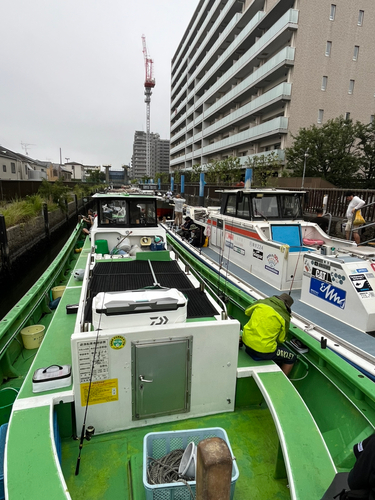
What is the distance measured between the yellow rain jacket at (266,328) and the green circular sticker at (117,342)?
1409 millimetres

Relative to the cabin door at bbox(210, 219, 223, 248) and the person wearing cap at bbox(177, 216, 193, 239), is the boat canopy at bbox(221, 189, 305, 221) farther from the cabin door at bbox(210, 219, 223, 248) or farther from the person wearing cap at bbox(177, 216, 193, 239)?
the person wearing cap at bbox(177, 216, 193, 239)

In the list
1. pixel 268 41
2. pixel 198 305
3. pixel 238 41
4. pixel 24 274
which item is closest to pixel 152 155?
pixel 238 41

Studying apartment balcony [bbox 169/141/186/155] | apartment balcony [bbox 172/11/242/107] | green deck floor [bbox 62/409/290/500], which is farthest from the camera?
apartment balcony [bbox 169/141/186/155]

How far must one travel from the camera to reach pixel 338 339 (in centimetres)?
367

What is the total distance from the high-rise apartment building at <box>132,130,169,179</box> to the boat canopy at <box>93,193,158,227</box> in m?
152

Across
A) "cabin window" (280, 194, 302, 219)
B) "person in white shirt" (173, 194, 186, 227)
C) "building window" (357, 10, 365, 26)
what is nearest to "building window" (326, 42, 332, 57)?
"building window" (357, 10, 365, 26)

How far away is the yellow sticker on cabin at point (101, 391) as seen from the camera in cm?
253

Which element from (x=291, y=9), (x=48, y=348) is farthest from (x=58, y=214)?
(x=291, y=9)

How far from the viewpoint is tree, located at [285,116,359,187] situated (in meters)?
19.4

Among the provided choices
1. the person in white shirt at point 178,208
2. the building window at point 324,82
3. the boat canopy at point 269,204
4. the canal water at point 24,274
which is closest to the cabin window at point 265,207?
the boat canopy at point 269,204

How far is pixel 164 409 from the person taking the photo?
2.74 metres

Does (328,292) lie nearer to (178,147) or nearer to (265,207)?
(265,207)

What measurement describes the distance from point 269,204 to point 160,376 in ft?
17.7

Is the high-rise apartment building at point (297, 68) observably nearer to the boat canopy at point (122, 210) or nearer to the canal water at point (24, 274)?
the canal water at point (24, 274)
